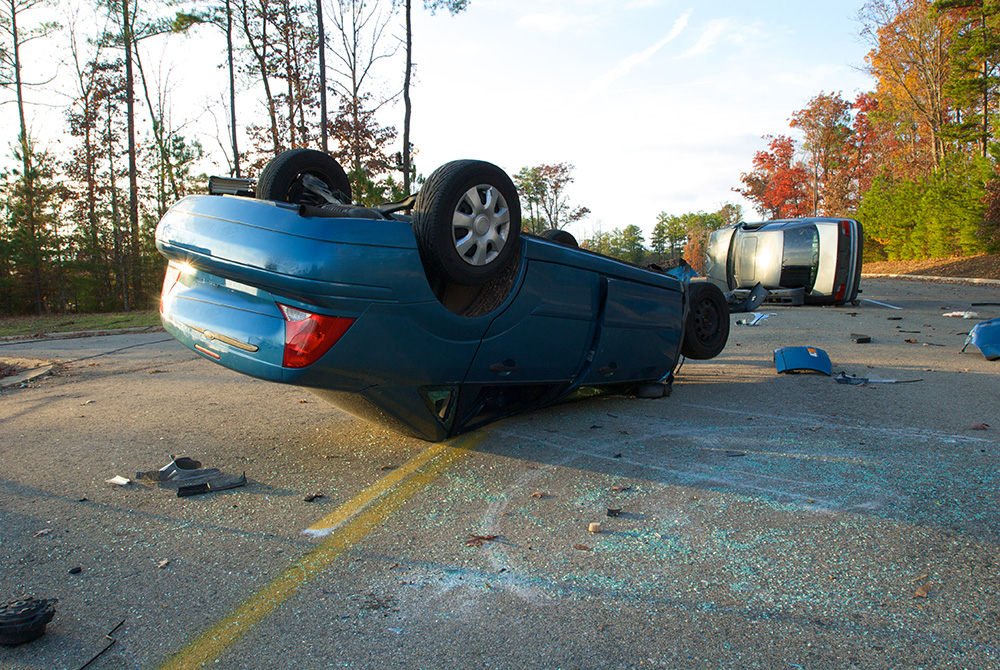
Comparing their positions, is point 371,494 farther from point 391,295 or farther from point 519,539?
point 391,295

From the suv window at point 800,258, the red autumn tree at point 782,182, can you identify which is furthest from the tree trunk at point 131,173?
the red autumn tree at point 782,182

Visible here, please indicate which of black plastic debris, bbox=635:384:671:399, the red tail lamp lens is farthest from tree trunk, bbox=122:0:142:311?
the red tail lamp lens

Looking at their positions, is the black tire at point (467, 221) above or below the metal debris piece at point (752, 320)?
above

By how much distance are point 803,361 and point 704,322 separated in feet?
3.96

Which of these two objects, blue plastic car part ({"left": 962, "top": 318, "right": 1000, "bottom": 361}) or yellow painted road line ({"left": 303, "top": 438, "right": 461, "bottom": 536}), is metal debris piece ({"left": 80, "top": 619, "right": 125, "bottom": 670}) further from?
blue plastic car part ({"left": 962, "top": 318, "right": 1000, "bottom": 361})

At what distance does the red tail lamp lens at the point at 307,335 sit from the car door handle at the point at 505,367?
1177mm

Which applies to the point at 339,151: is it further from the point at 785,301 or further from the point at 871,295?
the point at 871,295

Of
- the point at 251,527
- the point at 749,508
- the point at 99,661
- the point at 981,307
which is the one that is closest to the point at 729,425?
the point at 749,508

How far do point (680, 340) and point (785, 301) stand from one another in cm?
1367

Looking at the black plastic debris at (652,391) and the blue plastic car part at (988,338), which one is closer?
the black plastic debris at (652,391)

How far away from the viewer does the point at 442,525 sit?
2967mm

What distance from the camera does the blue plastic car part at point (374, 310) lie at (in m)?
3.26

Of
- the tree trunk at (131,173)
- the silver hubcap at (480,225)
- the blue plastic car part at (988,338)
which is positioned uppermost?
the tree trunk at (131,173)

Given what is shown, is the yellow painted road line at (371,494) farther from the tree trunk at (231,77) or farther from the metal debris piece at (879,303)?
the tree trunk at (231,77)
